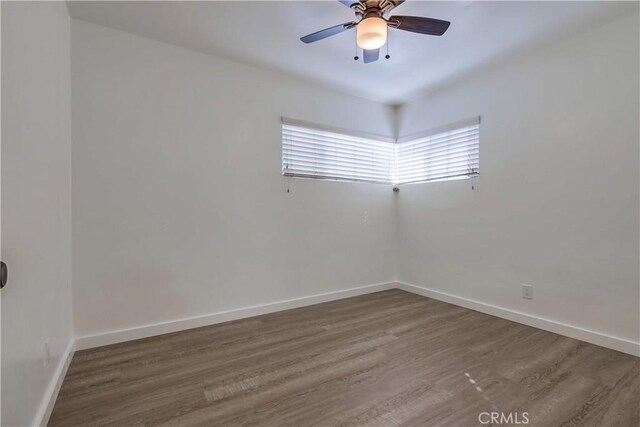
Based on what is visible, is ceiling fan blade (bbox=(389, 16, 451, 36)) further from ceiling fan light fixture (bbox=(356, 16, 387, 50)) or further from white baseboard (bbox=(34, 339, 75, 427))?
white baseboard (bbox=(34, 339, 75, 427))

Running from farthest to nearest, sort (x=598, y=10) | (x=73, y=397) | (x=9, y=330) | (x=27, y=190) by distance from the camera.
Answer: (x=598, y=10) < (x=73, y=397) < (x=27, y=190) < (x=9, y=330)

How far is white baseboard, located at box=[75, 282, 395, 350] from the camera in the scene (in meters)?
2.46

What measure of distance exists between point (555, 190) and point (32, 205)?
367 cm

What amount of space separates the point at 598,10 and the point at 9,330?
3.94 metres

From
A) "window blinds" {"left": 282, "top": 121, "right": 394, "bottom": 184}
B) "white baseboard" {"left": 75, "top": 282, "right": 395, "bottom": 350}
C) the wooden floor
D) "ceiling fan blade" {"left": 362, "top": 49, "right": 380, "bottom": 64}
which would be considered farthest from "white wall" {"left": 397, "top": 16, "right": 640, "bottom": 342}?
"ceiling fan blade" {"left": 362, "top": 49, "right": 380, "bottom": 64}

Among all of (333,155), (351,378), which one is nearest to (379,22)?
(333,155)

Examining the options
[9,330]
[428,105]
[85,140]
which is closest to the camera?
[9,330]

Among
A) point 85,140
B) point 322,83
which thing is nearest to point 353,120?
point 322,83

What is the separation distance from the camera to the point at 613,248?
2.39 metres

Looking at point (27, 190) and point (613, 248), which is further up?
point (27, 190)

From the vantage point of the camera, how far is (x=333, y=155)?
12.4 feet

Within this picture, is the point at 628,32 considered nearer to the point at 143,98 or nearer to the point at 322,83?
the point at 322,83

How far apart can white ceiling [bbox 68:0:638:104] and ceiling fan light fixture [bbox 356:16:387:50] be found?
365 millimetres

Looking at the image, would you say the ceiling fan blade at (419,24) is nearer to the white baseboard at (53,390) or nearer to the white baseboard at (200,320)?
the white baseboard at (200,320)
